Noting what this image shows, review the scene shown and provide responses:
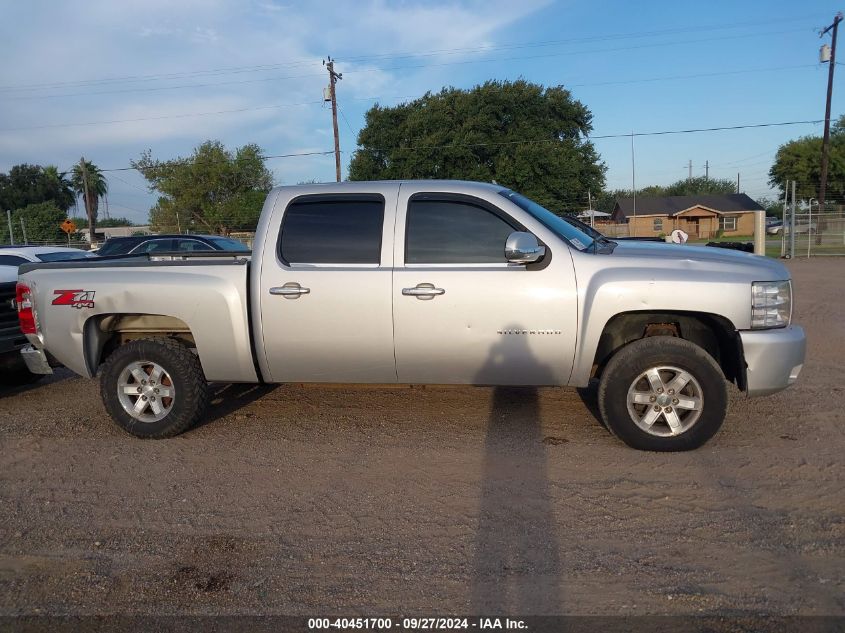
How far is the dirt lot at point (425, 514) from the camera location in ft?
9.80

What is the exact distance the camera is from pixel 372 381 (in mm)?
5043

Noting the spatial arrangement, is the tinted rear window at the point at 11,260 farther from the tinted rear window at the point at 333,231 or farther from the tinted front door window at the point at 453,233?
the tinted front door window at the point at 453,233

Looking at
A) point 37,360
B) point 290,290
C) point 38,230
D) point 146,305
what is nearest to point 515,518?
point 290,290

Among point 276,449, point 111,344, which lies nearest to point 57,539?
point 276,449

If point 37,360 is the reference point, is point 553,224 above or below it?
above

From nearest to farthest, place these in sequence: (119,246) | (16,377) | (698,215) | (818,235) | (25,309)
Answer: (25,309)
(16,377)
(119,246)
(818,235)
(698,215)

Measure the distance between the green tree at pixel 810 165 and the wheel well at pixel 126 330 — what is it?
52992mm

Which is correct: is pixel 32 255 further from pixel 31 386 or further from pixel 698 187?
pixel 698 187

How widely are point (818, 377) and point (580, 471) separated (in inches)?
149

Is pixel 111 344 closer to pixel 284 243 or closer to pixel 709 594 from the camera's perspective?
pixel 284 243

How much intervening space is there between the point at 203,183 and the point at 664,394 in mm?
44089

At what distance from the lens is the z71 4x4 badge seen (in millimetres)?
5117

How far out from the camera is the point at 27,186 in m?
66.9

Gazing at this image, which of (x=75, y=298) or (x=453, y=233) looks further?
(x=75, y=298)
